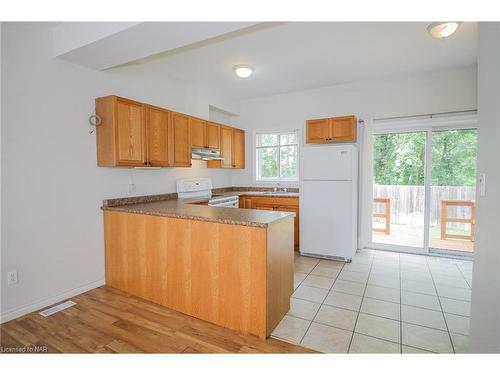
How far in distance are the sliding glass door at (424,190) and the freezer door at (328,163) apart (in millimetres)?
986

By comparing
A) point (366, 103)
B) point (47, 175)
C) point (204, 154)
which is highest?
point (366, 103)

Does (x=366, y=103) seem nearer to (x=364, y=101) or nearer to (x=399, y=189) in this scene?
(x=364, y=101)

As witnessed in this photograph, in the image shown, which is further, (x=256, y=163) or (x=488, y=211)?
(x=256, y=163)

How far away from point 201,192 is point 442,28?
11.8 feet

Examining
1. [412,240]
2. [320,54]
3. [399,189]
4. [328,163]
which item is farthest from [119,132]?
[412,240]

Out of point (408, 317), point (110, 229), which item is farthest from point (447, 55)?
point (110, 229)

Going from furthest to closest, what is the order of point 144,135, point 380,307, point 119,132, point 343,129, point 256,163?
point 256,163, point 343,129, point 144,135, point 119,132, point 380,307

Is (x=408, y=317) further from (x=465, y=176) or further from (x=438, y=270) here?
(x=465, y=176)

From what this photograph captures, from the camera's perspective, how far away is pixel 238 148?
505cm

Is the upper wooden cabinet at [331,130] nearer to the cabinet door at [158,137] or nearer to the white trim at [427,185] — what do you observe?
the white trim at [427,185]

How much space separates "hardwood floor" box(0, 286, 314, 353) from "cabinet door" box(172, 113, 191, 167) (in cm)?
185

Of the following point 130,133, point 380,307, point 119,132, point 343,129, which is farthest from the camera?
point 343,129

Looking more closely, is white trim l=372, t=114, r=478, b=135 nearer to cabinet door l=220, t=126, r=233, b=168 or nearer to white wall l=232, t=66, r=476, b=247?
white wall l=232, t=66, r=476, b=247
